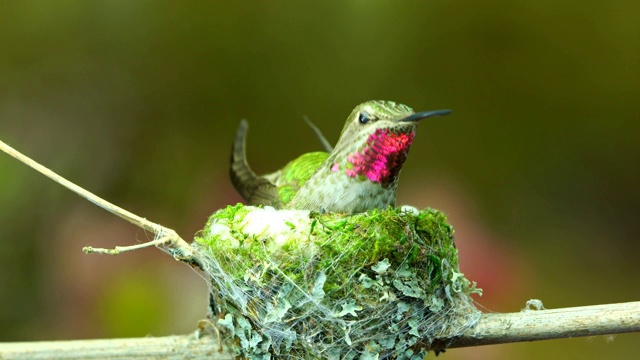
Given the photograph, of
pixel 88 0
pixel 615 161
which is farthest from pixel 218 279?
pixel 615 161

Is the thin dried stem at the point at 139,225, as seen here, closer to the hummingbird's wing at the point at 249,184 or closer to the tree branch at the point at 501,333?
the tree branch at the point at 501,333

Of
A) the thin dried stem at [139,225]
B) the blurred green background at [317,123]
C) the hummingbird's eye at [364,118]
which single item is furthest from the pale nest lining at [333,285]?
the blurred green background at [317,123]

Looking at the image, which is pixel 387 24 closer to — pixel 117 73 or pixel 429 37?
pixel 429 37

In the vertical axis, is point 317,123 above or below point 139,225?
above

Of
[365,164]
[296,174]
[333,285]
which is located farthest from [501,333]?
[296,174]

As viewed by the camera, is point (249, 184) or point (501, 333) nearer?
point (501, 333)

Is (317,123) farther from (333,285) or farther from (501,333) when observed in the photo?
(501,333)

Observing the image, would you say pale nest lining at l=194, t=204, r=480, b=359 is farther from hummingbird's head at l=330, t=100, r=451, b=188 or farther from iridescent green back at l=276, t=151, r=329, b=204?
iridescent green back at l=276, t=151, r=329, b=204

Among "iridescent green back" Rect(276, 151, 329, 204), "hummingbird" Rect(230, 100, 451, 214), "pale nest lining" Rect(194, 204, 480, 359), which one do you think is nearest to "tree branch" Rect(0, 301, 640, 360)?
"pale nest lining" Rect(194, 204, 480, 359)
